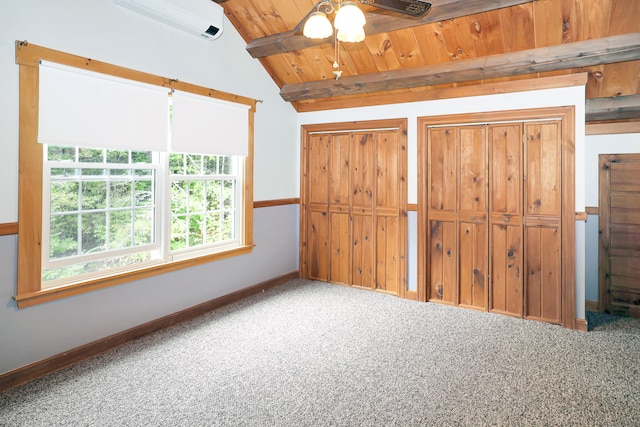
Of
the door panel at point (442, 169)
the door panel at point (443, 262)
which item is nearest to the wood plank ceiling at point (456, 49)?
the door panel at point (442, 169)

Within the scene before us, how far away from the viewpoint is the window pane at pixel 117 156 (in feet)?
9.86

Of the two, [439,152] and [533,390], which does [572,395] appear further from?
[439,152]

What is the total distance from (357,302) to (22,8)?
371 centimetres

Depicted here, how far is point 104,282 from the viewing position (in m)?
2.90

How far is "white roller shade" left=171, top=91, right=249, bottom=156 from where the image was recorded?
→ 3.42 meters

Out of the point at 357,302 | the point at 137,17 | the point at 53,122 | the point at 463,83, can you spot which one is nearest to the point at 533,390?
the point at 357,302

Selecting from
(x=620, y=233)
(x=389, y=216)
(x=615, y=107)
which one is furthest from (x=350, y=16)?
(x=620, y=233)

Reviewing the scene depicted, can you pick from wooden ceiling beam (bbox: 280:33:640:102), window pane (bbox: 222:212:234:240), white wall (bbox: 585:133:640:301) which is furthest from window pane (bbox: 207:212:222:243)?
white wall (bbox: 585:133:640:301)

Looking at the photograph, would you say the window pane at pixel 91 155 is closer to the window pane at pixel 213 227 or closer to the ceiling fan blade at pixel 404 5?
the window pane at pixel 213 227

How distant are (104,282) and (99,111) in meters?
1.29

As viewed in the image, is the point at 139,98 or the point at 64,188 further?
the point at 139,98

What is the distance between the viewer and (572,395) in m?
2.36

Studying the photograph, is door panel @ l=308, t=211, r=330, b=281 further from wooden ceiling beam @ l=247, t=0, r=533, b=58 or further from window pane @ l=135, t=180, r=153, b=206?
window pane @ l=135, t=180, r=153, b=206

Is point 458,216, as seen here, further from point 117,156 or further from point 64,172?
point 64,172
